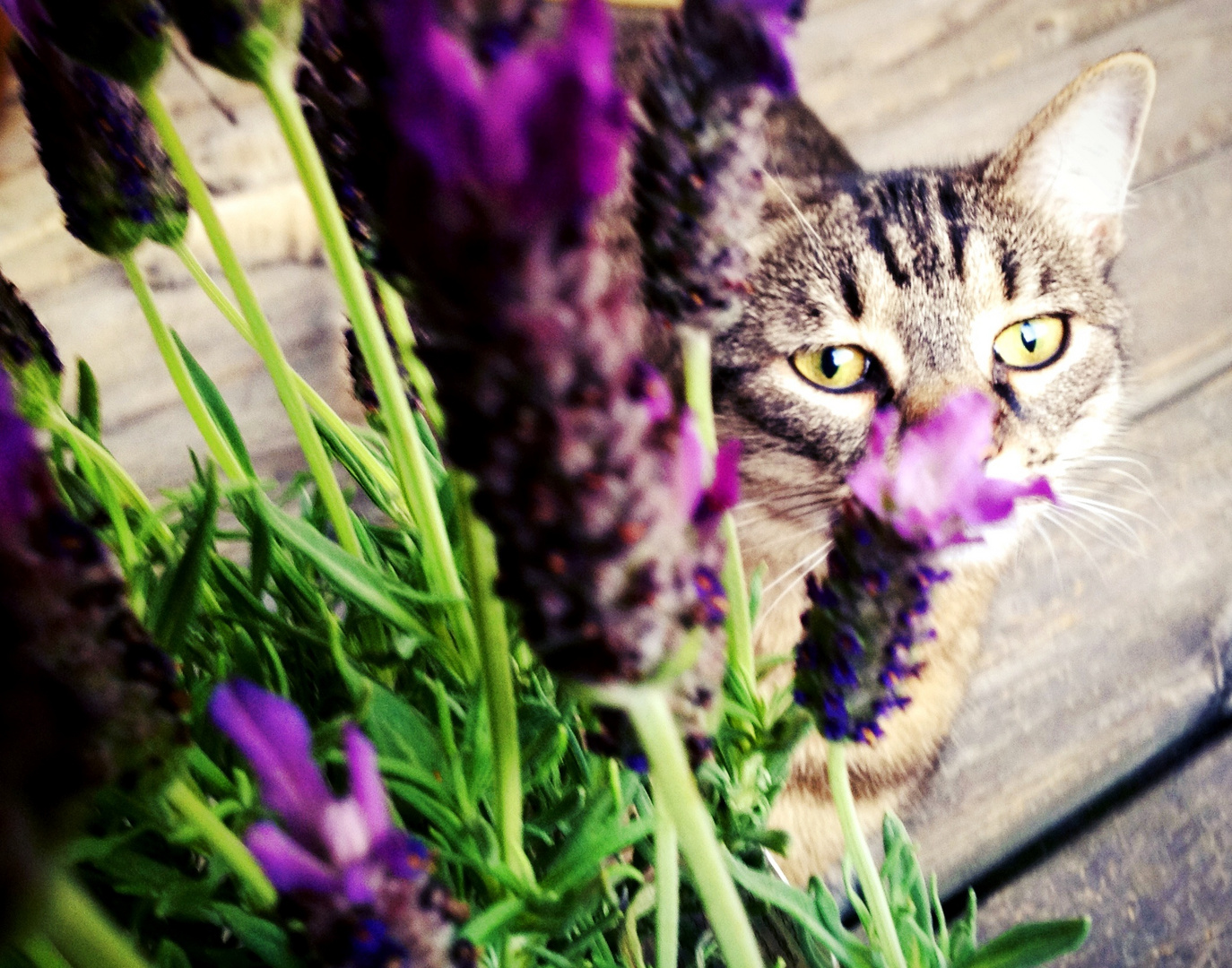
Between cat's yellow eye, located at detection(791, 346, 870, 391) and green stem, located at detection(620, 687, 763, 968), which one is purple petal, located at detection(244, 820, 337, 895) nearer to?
green stem, located at detection(620, 687, 763, 968)

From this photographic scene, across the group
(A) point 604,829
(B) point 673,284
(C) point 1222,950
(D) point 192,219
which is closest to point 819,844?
(C) point 1222,950

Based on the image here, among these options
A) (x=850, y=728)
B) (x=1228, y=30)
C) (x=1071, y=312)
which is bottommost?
(x=850, y=728)

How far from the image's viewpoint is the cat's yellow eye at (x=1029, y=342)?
67 cm

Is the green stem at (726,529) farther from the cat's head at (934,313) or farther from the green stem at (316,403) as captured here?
the cat's head at (934,313)

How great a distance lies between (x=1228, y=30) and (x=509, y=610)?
161cm

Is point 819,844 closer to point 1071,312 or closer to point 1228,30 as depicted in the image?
point 1071,312

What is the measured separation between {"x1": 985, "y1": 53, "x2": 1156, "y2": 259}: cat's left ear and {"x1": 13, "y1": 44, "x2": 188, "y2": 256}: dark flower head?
2.19ft

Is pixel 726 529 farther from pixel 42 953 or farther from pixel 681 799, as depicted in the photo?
pixel 42 953

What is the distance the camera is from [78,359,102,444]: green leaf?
39 centimetres

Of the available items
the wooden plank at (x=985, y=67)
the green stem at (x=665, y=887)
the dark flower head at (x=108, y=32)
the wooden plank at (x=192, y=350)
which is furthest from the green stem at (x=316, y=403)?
the wooden plank at (x=985, y=67)

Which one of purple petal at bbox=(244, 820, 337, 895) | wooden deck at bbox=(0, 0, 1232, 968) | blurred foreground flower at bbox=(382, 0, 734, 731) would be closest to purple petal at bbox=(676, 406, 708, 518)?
blurred foreground flower at bbox=(382, 0, 734, 731)

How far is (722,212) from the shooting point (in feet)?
0.82

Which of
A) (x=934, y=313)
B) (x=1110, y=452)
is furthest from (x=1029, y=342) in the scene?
(x=1110, y=452)

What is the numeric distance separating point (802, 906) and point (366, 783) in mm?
237
